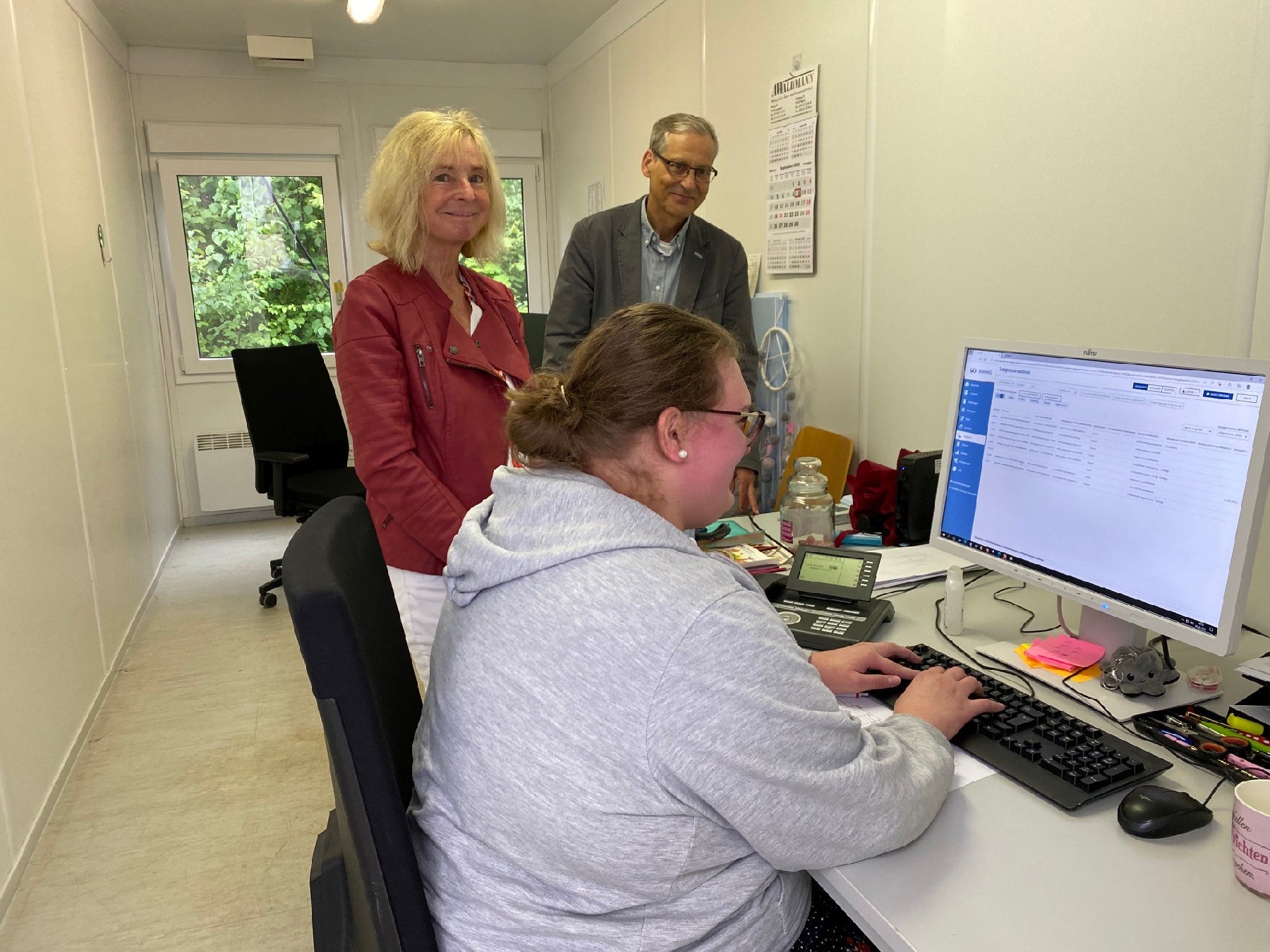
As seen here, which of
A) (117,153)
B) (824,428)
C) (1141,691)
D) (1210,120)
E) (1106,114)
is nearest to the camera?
(1141,691)

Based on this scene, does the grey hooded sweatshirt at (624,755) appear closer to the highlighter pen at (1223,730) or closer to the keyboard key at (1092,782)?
the keyboard key at (1092,782)

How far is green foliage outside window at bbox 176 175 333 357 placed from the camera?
5.39 metres

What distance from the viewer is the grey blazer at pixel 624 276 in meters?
2.76

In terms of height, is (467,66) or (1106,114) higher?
(467,66)

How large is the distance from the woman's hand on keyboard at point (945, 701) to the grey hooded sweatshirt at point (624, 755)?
16 cm

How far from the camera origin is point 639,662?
2.75ft

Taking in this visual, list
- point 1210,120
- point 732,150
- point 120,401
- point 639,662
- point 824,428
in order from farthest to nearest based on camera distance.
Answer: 1. point 120,401
2. point 732,150
3. point 824,428
4. point 1210,120
5. point 639,662

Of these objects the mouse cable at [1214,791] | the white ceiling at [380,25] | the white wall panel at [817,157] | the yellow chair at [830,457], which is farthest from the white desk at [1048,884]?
the white ceiling at [380,25]

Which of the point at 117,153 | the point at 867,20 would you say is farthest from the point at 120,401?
the point at 867,20

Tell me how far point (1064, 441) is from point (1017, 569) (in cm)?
22

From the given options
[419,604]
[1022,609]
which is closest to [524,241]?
[419,604]

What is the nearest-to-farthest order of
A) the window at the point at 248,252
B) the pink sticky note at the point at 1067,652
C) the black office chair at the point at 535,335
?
1. the pink sticky note at the point at 1067,652
2. the black office chair at the point at 535,335
3. the window at the point at 248,252

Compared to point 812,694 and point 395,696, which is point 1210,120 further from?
point 395,696

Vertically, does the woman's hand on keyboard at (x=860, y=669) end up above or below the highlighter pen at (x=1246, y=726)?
above
